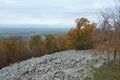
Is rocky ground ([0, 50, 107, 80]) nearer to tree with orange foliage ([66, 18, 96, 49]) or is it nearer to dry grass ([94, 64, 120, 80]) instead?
dry grass ([94, 64, 120, 80])

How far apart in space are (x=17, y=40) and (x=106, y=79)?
46.6m

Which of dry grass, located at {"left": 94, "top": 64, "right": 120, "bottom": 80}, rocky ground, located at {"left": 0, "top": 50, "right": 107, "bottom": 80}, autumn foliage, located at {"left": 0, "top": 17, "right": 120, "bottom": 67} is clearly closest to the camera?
dry grass, located at {"left": 94, "top": 64, "right": 120, "bottom": 80}

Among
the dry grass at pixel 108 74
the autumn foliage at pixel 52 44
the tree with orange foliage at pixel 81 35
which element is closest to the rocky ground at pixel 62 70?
the dry grass at pixel 108 74

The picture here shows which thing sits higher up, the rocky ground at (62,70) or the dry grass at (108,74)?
the dry grass at (108,74)

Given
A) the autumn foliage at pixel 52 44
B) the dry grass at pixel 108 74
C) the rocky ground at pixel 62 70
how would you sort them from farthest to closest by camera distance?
the autumn foliage at pixel 52 44 < the rocky ground at pixel 62 70 < the dry grass at pixel 108 74

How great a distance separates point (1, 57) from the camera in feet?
184

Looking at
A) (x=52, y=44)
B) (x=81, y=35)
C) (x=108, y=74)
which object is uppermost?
(x=81, y=35)

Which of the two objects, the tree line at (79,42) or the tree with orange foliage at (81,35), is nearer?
the tree line at (79,42)

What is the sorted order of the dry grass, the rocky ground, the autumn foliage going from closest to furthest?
the dry grass < the rocky ground < the autumn foliage

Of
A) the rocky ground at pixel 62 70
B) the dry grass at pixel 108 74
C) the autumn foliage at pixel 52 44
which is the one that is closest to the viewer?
the dry grass at pixel 108 74

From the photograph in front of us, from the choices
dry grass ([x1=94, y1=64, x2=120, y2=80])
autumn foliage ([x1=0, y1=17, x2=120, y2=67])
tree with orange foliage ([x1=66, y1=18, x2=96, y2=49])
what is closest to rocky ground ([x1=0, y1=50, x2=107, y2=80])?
dry grass ([x1=94, y1=64, x2=120, y2=80])

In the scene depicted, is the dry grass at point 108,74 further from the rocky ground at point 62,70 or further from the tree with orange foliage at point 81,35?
the tree with orange foliage at point 81,35

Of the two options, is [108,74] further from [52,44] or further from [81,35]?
[52,44]

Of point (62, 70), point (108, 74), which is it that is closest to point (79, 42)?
point (62, 70)
